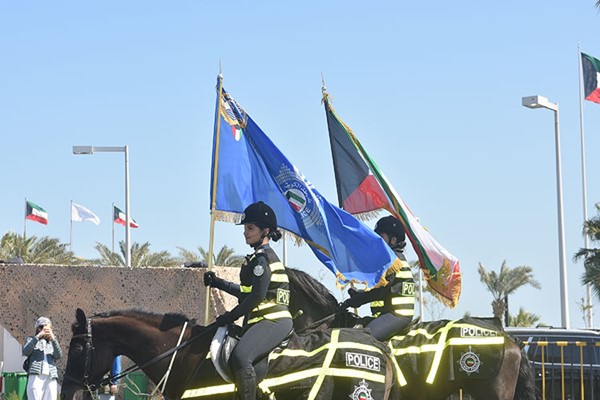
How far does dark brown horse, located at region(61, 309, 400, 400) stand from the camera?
9688mm

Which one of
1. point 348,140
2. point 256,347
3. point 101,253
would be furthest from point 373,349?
point 101,253

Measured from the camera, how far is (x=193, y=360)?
9.83 meters

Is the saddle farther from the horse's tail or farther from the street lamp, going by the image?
the street lamp

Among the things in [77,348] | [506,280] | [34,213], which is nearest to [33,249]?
[34,213]

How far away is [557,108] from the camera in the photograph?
23938mm

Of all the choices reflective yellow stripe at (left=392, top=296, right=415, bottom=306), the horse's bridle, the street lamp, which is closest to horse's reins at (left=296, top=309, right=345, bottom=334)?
reflective yellow stripe at (left=392, top=296, right=415, bottom=306)

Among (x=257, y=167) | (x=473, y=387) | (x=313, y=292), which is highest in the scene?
(x=257, y=167)

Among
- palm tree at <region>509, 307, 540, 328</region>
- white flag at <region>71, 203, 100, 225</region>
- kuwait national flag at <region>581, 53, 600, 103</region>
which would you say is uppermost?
kuwait national flag at <region>581, 53, 600, 103</region>

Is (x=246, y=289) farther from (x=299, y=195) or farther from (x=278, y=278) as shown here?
Answer: (x=299, y=195)

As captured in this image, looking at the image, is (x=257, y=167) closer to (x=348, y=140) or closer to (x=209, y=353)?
(x=348, y=140)

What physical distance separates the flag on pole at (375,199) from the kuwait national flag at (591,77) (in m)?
14.0

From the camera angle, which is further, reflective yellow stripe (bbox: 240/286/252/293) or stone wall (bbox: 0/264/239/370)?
stone wall (bbox: 0/264/239/370)

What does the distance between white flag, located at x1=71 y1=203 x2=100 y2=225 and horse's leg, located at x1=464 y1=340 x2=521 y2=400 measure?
3153 cm

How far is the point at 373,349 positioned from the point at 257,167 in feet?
14.8
